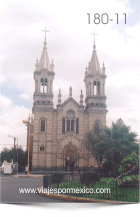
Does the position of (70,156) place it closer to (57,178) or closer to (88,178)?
(57,178)

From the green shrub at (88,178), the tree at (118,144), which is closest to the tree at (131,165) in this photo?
the green shrub at (88,178)

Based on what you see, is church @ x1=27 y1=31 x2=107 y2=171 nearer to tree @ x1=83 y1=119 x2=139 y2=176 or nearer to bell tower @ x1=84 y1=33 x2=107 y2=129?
bell tower @ x1=84 y1=33 x2=107 y2=129

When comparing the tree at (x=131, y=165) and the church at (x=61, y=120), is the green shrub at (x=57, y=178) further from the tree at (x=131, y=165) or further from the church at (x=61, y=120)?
the church at (x=61, y=120)

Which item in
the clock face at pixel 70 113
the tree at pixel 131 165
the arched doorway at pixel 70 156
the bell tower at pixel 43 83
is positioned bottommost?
the arched doorway at pixel 70 156

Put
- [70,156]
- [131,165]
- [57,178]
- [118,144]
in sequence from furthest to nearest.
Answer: [70,156] < [118,144] < [57,178] < [131,165]

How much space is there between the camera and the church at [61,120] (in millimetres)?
43906

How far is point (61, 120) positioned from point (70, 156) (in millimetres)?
7293

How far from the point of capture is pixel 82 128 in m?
45.6

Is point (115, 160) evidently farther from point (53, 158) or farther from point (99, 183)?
point (53, 158)

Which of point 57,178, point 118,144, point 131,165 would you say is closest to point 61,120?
point 118,144

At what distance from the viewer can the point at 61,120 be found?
45.5 meters

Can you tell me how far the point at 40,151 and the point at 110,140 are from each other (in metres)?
21.3

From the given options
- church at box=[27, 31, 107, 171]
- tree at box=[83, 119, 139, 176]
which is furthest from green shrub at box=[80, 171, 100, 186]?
church at box=[27, 31, 107, 171]

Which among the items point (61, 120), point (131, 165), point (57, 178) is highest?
point (61, 120)
